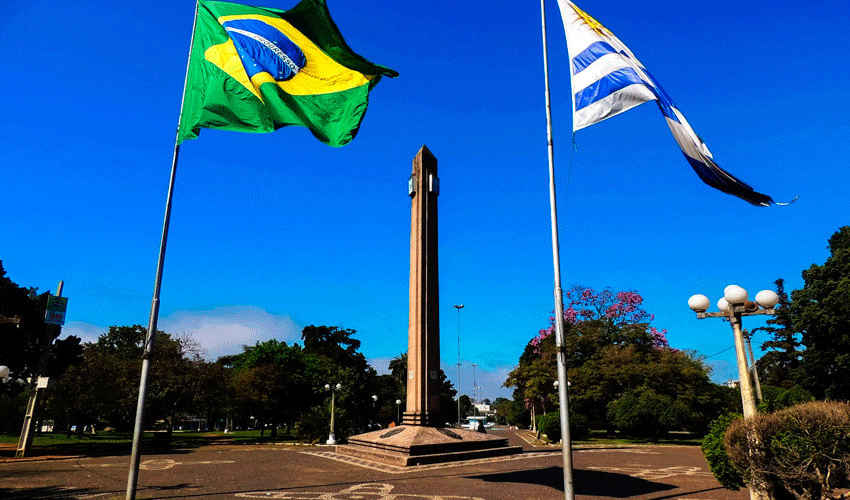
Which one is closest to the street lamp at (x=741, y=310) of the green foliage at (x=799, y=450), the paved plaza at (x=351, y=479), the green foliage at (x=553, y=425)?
the green foliage at (x=799, y=450)

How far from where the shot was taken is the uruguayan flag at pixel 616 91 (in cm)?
827

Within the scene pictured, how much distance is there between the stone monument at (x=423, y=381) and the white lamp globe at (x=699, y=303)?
459 inches

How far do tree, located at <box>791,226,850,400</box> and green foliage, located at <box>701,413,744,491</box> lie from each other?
2689 cm

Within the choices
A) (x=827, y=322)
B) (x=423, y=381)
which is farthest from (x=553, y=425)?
(x=827, y=322)

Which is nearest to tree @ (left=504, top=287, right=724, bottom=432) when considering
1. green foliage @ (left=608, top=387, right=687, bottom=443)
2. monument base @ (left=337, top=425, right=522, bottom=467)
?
green foliage @ (left=608, top=387, right=687, bottom=443)

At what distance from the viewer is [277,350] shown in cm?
4672

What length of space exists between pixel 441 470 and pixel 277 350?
3334 cm

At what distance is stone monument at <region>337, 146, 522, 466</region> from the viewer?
19.5m

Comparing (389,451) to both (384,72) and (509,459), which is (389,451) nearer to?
(509,459)

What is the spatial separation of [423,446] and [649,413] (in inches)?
838

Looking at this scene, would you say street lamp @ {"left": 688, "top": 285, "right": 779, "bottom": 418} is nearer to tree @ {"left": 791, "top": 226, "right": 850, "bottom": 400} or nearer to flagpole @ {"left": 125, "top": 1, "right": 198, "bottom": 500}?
flagpole @ {"left": 125, "top": 1, "right": 198, "bottom": 500}

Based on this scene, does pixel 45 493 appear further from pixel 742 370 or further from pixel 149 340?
pixel 742 370

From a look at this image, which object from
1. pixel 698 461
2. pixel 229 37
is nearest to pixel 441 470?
pixel 698 461

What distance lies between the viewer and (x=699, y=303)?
32.7ft
